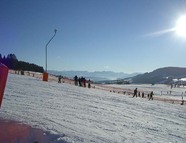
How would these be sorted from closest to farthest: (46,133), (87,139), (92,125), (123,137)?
(46,133)
(87,139)
(123,137)
(92,125)

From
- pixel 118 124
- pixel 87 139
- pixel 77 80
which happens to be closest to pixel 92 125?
pixel 118 124

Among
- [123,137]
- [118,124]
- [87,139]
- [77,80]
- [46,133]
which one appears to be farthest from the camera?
[77,80]

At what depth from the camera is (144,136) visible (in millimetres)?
12453

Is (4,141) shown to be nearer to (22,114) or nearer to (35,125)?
(35,125)

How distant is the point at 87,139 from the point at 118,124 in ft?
15.3

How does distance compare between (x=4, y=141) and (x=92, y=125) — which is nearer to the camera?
(x=4, y=141)

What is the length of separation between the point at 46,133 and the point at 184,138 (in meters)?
7.76

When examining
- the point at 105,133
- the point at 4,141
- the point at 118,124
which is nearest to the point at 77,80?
the point at 118,124

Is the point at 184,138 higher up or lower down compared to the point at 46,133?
lower down

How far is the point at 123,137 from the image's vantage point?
11188 mm

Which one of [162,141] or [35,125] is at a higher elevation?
[35,125]

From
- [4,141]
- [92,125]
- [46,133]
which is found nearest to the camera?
[4,141]

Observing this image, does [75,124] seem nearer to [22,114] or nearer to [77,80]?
[22,114]

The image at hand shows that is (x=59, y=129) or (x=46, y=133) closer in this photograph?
(x=46, y=133)
